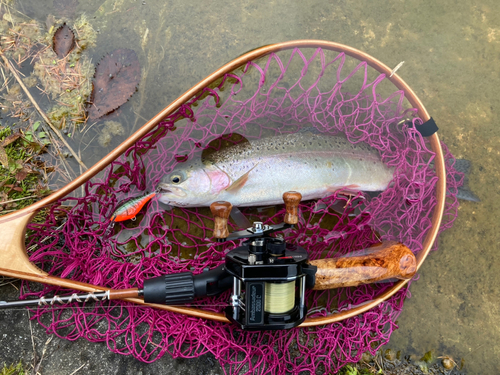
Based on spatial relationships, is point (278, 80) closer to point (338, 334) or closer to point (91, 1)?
point (91, 1)

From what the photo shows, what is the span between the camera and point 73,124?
9.84ft

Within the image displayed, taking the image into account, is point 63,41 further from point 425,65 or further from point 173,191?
point 425,65

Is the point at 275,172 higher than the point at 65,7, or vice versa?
the point at 65,7

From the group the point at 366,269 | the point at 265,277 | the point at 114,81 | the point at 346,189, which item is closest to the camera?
the point at 265,277

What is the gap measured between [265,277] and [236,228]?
2.86ft

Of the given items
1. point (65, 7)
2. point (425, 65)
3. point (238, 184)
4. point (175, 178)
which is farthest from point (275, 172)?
point (65, 7)

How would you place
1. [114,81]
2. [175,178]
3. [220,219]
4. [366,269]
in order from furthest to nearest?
[114,81]
[175,178]
[366,269]
[220,219]

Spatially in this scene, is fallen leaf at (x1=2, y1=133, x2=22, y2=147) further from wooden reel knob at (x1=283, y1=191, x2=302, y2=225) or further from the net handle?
wooden reel knob at (x1=283, y1=191, x2=302, y2=225)

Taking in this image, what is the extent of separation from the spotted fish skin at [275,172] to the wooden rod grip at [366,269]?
636mm

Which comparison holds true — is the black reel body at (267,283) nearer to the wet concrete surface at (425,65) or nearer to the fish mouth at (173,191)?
the fish mouth at (173,191)

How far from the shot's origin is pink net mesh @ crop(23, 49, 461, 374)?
254cm

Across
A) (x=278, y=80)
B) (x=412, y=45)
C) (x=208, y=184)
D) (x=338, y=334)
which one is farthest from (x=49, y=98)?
(x=412, y=45)

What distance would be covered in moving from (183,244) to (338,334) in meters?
1.46

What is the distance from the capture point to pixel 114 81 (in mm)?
3057
